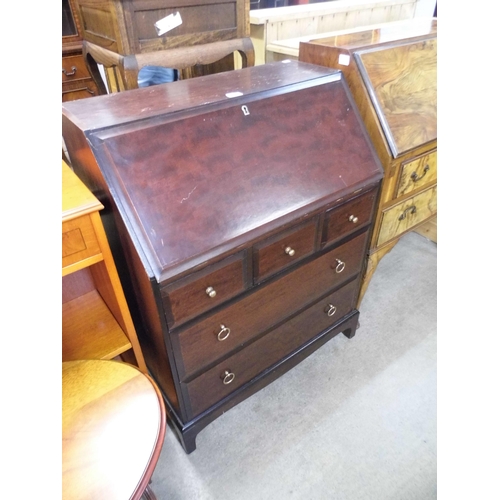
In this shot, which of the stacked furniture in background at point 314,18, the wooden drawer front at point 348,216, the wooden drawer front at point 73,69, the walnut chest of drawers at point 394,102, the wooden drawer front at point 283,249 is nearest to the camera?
the wooden drawer front at point 283,249

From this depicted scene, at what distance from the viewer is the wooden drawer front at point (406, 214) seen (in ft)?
4.69

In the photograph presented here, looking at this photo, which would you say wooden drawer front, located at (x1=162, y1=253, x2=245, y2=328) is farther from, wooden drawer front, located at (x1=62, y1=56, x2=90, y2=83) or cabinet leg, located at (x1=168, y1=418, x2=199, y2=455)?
wooden drawer front, located at (x1=62, y1=56, x2=90, y2=83)

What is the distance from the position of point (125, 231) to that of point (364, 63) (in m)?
0.97

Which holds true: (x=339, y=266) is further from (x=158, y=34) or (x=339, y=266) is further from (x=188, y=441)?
(x=158, y=34)

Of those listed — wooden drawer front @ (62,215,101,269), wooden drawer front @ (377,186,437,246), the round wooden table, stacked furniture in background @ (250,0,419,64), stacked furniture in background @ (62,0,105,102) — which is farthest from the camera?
stacked furniture in background @ (62,0,105,102)

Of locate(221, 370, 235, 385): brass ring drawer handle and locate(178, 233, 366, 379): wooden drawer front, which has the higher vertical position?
locate(178, 233, 366, 379): wooden drawer front

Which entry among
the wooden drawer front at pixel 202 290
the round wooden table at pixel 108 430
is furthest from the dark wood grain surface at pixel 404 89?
the round wooden table at pixel 108 430

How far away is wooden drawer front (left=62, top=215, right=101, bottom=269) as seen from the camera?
82 centimetres

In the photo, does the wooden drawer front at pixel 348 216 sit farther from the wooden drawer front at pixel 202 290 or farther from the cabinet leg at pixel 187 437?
the cabinet leg at pixel 187 437

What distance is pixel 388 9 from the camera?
91.4 inches

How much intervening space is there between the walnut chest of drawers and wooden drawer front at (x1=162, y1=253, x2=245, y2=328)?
0.68 m

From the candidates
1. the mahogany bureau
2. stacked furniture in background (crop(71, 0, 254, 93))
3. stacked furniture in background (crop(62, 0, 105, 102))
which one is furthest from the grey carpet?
stacked furniture in background (crop(62, 0, 105, 102))

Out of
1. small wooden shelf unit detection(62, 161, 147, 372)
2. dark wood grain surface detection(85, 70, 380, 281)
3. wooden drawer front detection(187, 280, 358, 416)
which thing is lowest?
wooden drawer front detection(187, 280, 358, 416)

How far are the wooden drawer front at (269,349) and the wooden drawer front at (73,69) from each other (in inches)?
Answer: 78.8
